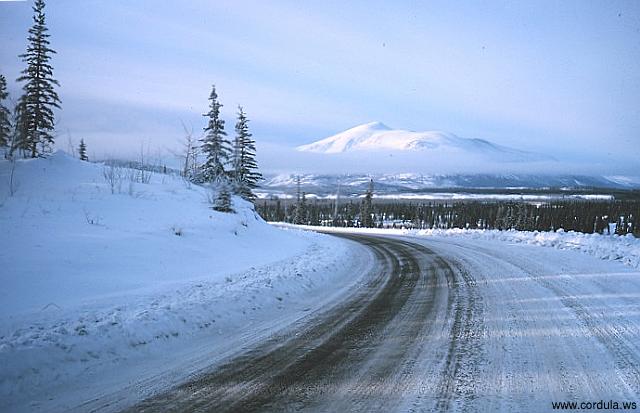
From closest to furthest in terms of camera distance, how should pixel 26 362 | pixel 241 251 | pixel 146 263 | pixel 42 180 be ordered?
1. pixel 26 362
2. pixel 146 263
3. pixel 241 251
4. pixel 42 180

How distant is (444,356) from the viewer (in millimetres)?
4906

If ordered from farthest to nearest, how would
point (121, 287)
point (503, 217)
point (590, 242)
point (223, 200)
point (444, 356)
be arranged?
point (503, 217) → point (223, 200) → point (590, 242) → point (121, 287) → point (444, 356)

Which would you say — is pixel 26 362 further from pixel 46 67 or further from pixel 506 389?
pixel 46 67

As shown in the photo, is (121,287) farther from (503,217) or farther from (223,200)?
(503,217)

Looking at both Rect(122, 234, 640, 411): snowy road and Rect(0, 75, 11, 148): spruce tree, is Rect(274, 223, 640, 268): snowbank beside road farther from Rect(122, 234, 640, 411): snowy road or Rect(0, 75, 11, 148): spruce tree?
Rect(0, 75, 11, 148): spruce tree

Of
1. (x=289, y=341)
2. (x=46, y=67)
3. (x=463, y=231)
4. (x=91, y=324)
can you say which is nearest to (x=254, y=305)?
(x=289, y=341)

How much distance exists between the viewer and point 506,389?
396 cm

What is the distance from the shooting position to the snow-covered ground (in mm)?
4485

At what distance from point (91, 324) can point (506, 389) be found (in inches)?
222

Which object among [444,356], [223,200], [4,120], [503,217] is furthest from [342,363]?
[503,217]

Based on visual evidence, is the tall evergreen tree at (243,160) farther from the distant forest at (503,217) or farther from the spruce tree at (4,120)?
the distant forest at (503,217)

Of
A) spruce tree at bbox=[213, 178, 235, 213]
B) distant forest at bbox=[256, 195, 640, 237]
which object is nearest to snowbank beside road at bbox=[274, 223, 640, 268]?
spruce tree at bbox=[213, 178, 235, 213]

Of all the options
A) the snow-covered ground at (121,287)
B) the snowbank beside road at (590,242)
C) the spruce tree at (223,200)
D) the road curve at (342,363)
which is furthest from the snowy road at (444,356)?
the spruce tree at (223,200)

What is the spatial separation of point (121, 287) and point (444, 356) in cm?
644
